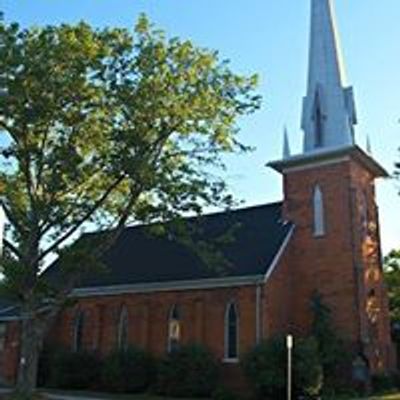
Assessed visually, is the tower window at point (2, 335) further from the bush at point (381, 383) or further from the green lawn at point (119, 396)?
the bush at point (381, 383)

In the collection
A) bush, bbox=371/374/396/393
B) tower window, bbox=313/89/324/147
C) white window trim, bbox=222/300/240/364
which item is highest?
tower window, bbox=313/89/324/147

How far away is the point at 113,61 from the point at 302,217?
13838 mm

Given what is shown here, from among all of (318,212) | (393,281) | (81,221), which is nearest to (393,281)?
(393,281)

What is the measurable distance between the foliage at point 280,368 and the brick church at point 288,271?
2.40 meters

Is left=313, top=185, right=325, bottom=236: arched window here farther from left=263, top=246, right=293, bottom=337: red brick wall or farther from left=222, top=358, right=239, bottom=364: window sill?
left=222, top=358, right=239, bottom=364: window sill

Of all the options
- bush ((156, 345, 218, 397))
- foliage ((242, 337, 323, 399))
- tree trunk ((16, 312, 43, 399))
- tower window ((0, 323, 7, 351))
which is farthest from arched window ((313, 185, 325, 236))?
tower window ((0, 323, 7, 351))

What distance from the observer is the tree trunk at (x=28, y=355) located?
2529 cm

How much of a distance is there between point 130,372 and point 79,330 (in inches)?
305

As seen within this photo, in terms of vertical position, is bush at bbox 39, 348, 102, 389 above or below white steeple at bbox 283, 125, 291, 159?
below

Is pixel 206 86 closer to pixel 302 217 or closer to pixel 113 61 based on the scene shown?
pixel 113 61

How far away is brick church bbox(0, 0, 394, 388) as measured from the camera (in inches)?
1230

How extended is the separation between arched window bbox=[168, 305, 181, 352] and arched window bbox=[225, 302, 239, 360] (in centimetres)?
313

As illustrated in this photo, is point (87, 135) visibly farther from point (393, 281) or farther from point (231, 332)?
point (393, 281)

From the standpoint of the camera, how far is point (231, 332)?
31.7 meters
